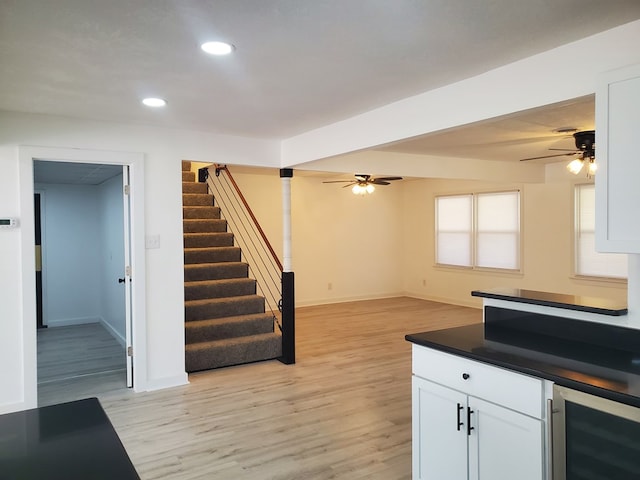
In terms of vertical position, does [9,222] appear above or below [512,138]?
below

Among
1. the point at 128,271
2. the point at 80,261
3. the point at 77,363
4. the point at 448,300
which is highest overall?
the point at 128,271

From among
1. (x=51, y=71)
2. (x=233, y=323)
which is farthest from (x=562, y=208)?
(x=51, y=71)

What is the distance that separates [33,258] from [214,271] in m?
2.35

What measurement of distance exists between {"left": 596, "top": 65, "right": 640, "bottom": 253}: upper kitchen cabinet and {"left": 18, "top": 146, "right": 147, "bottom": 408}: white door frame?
12.1 ft

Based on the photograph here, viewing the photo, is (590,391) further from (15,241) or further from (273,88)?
(15,241)

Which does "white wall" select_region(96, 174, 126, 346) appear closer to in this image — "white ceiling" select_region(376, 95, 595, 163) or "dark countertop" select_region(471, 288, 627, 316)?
"white ceiling" select_region(376, 95, 595, 163)

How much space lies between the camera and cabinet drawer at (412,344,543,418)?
2029 mm

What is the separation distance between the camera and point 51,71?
9.19 feet

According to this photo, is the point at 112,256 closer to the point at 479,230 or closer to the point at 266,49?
the point at 266,49

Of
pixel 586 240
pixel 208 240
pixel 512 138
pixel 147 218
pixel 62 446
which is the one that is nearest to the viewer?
pixel 62 446

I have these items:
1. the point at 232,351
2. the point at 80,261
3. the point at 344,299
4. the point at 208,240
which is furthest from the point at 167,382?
the point at 344,299

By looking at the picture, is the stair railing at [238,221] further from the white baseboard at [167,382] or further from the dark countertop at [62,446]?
the dark countertop at [62,446]

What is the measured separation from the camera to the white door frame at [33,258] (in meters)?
3.87

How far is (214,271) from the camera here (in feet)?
19.8
